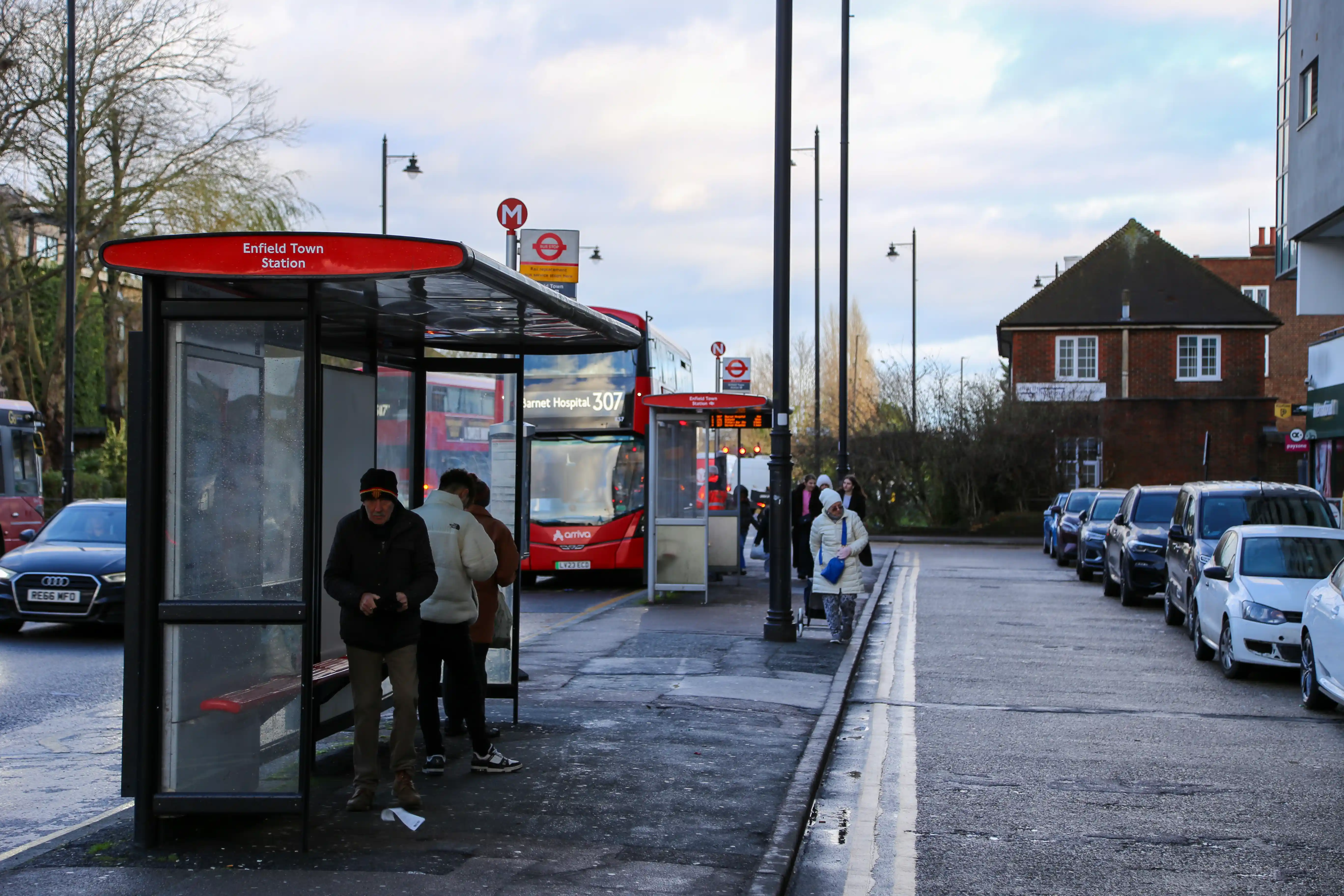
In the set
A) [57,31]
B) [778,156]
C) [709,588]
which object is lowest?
[709,588]

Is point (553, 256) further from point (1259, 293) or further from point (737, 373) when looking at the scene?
point (1259, 293)

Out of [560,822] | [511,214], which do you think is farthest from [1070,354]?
[560,822]

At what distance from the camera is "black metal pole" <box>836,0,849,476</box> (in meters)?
26.9

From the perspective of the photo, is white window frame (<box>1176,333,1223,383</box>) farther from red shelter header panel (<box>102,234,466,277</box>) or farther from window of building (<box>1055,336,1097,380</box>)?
red shelter header panel (<box>102,234,466,277</box>)

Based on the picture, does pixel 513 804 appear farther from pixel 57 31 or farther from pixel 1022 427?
pixel 1022 427

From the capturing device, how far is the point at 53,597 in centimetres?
1444

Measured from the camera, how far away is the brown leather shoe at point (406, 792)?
269 inches

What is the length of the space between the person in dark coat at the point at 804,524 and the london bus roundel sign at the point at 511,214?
6.25 metres

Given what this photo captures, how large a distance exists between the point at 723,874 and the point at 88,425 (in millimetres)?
53094

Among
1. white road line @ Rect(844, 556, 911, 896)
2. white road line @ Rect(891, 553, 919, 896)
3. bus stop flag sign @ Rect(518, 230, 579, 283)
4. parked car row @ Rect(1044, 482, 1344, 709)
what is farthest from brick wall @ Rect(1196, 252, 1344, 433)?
white road line @ Rect(844, 556, 911, 896)

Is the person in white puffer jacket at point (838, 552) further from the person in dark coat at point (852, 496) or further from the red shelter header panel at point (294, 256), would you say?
the red shelter header panel at point (294, 256)

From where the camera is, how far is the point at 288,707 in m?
6.55

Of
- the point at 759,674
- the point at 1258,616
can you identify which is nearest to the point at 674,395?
the point at 759,674

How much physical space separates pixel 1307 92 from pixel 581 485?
14.8 metres
